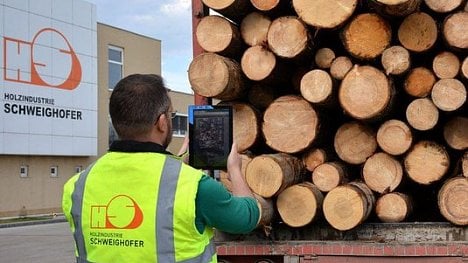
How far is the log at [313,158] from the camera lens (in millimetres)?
4797

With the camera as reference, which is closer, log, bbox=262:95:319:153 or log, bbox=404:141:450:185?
log, bbox=404:141:450:185

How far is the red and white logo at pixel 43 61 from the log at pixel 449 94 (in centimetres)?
2302

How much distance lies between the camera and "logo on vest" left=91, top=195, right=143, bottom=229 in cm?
261

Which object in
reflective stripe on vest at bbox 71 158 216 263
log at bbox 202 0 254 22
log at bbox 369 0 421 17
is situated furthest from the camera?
log at bbox 202 0 254 22

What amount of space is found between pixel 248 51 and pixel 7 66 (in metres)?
22.3

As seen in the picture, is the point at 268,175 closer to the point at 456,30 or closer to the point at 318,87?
the point at 318,87

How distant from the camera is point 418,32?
15.0 ft

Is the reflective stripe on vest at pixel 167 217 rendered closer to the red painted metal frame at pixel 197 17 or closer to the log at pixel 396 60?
the log at pixel 396 60

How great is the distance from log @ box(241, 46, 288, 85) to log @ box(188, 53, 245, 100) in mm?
89

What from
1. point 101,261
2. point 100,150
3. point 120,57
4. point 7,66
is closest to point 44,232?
point 7,66

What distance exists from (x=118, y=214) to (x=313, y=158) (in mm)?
2390

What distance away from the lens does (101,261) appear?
269 centimetres

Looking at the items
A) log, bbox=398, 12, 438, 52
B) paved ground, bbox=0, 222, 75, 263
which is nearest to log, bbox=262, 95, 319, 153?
log, bbox=398, 12, 438, 52

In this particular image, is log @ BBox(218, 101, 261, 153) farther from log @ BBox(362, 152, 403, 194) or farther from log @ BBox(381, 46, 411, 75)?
log @ BBox(381, 46, 411, 75)
